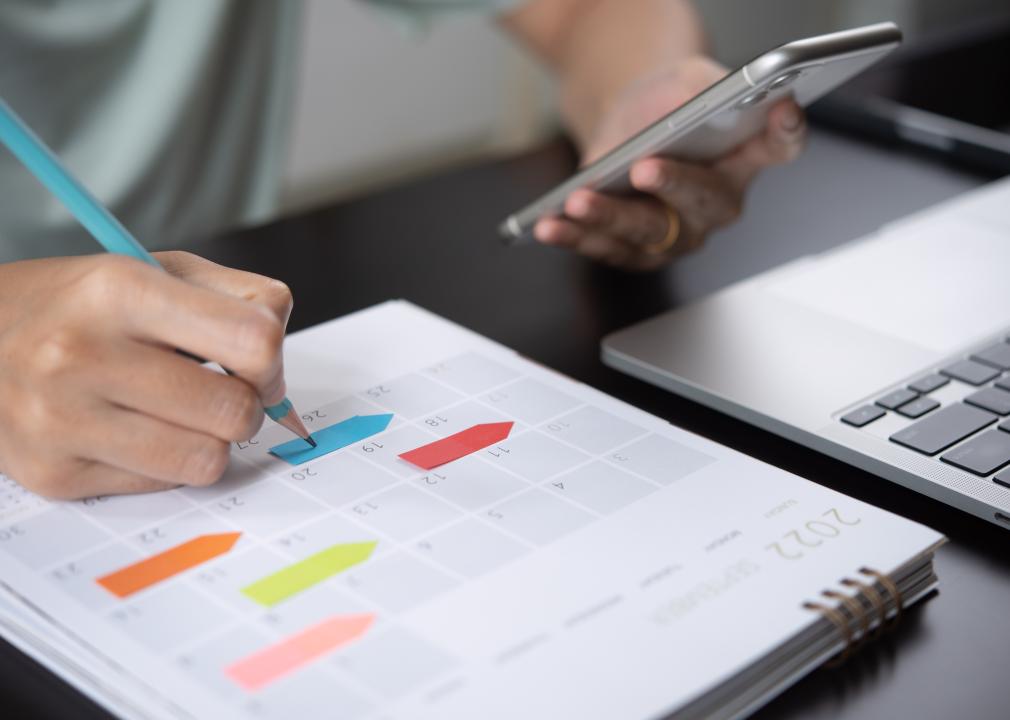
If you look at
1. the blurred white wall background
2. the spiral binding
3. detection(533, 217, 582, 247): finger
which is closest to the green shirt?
detection(533, 217, 582, 247): finger

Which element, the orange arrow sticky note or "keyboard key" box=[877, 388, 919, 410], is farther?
"keyboard key" box=[877, 388, 919, 410]

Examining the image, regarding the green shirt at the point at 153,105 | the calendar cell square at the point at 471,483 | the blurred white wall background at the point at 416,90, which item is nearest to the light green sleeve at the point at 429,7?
the green shirt at the point at 153,105

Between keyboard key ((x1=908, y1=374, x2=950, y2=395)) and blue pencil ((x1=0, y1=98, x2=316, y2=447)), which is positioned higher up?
blue pencil ((x1=0, y1=98, x2=316, y2=447))

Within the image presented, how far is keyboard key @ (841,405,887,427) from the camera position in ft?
1.79

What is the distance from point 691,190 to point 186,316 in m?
0.38

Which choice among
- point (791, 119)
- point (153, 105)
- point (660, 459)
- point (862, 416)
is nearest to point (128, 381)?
point (660, 459)

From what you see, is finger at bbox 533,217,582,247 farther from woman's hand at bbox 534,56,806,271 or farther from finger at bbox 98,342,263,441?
finger at bbox 98,342,263,441

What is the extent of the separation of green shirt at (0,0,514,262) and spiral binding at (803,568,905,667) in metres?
0.65

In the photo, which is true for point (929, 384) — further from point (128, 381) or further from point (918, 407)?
point (128, 381)

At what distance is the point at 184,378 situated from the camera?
0.45 m

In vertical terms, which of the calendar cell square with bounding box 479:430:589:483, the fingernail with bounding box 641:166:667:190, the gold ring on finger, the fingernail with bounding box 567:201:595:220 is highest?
the fingernail with bounding box 641:166:667:190

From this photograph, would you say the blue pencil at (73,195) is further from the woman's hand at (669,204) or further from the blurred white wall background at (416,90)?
the blurred white wall background at (416,90)

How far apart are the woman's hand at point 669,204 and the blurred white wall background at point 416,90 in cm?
174

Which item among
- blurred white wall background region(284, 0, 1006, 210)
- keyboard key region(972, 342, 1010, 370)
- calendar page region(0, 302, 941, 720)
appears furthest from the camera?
blurred white wall background region(284, 0, 1006, 210)
